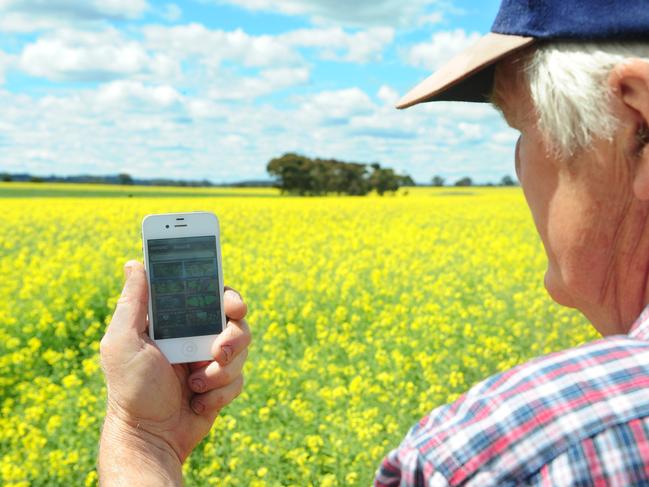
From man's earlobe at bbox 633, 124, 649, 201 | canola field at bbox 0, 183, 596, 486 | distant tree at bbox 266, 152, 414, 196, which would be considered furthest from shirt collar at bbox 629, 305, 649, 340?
distant tree at bbox 266, 152, 414, 196

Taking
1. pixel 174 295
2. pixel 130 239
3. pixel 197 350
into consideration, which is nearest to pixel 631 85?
pixel 197 350

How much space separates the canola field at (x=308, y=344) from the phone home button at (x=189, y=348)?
2.06m

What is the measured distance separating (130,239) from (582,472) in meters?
10.8

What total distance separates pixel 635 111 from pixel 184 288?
118cm

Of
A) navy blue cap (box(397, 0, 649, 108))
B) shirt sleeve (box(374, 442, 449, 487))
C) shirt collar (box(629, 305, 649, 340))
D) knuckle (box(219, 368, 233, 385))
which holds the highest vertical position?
navy blue cap (box(397, 0, 649, 108))

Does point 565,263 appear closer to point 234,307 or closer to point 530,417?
point 530,417

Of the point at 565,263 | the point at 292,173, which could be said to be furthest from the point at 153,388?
the point at 292,173

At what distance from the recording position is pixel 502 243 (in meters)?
10.1

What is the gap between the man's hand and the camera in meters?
1.33

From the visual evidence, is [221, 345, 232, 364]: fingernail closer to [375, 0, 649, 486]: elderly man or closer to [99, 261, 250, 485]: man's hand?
[99, 261, 250, 485]: man's hand

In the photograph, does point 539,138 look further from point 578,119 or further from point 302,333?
point 302,333

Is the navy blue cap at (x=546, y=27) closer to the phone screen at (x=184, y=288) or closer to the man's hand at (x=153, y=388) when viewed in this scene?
the man's hand at (x=153, y=388)

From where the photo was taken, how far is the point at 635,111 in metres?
0.83

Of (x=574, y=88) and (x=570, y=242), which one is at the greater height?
(x=574, y=88)
